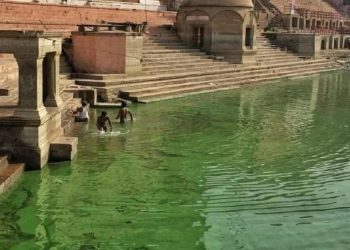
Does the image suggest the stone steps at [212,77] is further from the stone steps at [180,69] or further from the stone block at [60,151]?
the stone block at [60,151]

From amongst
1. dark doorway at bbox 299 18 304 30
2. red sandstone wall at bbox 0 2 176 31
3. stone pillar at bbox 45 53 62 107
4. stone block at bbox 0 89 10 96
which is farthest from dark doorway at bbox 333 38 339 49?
stone pillar at bbox 45 53 62 107

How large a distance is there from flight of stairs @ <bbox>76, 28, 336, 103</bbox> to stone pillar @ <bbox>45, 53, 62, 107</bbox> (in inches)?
206

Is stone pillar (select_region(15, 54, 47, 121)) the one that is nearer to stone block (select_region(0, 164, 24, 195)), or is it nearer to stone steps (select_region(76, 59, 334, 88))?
stone block (select_region(0, 164, 24, 195))

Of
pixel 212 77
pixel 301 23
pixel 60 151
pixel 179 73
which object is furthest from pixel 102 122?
pixel 301 23

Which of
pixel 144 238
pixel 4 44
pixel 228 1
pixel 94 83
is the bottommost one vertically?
pixel 144 238

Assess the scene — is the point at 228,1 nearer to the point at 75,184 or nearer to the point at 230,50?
the point at 230,50

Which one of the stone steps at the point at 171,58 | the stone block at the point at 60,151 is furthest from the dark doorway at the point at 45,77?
the stone steps at the point at 171,58

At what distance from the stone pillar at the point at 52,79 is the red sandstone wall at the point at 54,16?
6888 millimetres

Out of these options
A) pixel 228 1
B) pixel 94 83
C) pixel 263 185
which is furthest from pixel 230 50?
pixel 263 185

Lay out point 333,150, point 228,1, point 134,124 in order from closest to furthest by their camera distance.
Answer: point 333,150
point 134,124
point 228,1

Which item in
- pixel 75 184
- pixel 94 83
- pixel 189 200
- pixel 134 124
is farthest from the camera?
pixel 94 83

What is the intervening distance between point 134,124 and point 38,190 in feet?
16.2

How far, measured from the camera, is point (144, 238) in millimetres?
5934

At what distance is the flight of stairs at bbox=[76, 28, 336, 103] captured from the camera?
51.2 feet
